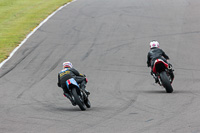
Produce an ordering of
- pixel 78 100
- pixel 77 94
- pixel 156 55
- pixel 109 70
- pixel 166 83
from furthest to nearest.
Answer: pixel 109 70 < pixel 156 55 < pixel 166 83 < pixel 77 94 < pixel 78 100

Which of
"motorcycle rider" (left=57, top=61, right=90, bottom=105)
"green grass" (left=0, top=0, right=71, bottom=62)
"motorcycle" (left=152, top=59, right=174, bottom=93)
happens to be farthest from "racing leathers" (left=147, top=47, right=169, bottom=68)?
"green grass" (left=0, top=0, right=71, bottom=62)

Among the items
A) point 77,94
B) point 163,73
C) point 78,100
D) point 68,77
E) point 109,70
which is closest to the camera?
point 78,100

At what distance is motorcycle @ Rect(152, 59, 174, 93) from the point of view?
1396cm

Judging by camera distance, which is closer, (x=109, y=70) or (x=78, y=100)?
(x=78, y=100)

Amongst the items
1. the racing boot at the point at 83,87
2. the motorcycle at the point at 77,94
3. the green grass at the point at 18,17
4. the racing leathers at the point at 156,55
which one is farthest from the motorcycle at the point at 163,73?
the green grass at the point at 18,17

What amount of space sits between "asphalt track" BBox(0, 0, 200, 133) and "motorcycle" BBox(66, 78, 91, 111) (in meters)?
0.26

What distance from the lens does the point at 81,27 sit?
26.2 m

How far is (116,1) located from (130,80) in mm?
18359

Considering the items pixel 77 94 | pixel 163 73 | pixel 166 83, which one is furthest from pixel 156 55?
pixel 77 94

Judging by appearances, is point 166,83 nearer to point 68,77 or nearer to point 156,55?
point 156,55

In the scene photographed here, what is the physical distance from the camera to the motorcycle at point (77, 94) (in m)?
11.9

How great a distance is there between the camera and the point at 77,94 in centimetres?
1206

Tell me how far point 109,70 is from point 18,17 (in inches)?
574

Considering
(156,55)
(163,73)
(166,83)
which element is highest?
(156,55)
